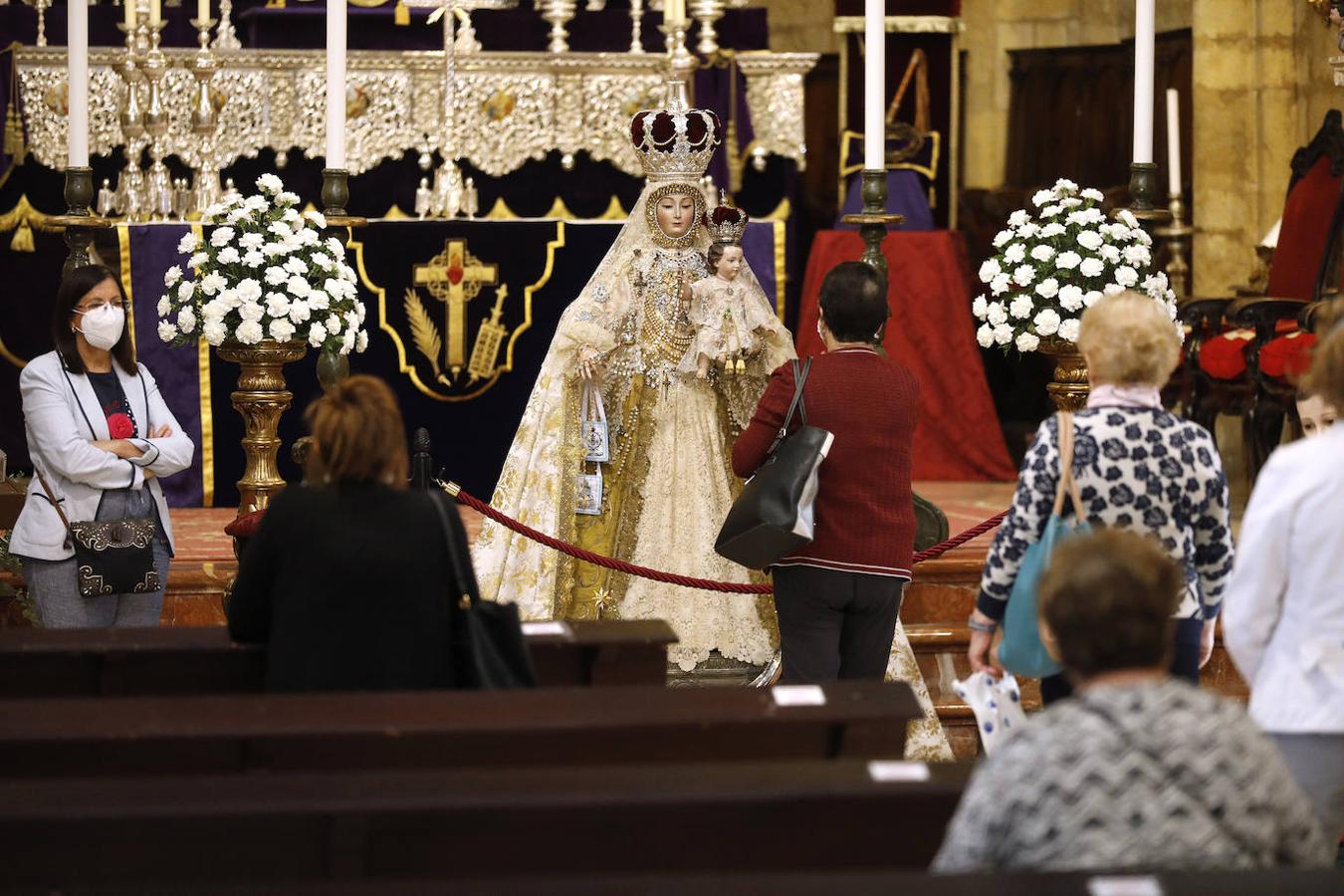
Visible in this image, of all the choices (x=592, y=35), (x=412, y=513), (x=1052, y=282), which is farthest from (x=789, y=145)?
(x=412, y=513)

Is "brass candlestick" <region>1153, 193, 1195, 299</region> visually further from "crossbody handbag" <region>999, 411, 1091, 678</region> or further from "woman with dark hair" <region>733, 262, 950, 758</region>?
"crossbody handbag" <region>999, 411, 1091, 678</region>

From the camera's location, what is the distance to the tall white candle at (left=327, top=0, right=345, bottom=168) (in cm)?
613

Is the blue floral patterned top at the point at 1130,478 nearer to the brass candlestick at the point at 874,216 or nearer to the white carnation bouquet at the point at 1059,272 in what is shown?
the white carnation bouquet at the point at 1059,272

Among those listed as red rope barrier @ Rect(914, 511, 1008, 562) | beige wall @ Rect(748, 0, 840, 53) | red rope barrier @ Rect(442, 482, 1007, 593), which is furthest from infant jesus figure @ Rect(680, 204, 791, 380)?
beige wall @ Rect(748, 0, 840, 53)

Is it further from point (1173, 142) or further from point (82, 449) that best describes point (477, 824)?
point (1173, 142)

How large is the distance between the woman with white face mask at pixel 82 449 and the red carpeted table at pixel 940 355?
187 inches

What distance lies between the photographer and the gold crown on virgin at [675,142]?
6219 millimetres

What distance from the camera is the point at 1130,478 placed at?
13.2 ft

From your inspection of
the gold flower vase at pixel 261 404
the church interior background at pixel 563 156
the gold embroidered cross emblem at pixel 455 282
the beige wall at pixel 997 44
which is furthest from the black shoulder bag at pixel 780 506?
the beige wall at pixel 997 44

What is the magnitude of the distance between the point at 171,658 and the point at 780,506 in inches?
57.5

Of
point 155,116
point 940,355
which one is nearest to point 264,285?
point 155,116

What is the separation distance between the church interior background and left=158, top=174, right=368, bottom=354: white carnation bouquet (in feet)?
3.54

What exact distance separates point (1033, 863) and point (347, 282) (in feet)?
12.5

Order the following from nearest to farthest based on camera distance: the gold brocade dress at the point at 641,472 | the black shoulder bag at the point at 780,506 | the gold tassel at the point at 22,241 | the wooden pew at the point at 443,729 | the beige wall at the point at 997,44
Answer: the wooden pew at the point at 443,729 < the black shoulder bag at the point at 780,506 < the gold brocade dress at the point at 641,472 < the gold tassel at the point at 22,241 < the beige wall at the point at 997,44
